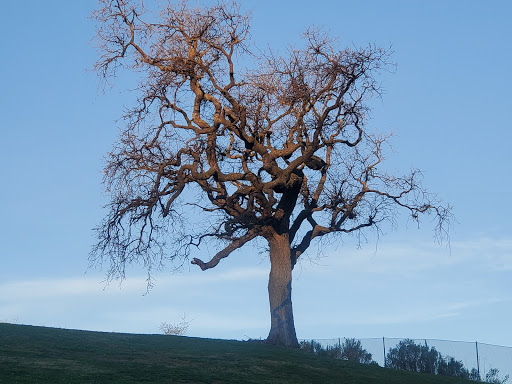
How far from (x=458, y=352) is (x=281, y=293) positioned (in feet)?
31.5

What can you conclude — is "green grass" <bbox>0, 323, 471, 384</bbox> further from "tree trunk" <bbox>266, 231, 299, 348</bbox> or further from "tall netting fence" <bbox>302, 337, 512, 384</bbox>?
"tall netting fence" <bbox>302, 337, 512, 384</bbox>

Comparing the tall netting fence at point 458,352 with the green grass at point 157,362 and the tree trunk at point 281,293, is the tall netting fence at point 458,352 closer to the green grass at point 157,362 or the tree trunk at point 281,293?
the tree trunk at point 281,293

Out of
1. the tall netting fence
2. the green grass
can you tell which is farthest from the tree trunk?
the tall netting fence

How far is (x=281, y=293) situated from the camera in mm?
31594

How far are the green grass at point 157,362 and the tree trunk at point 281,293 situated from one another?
1.36 m

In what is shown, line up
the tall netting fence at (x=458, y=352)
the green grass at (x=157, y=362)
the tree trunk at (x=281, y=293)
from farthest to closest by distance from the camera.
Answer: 1. the tall netting fence at (x=458, y=352)
2. the tree trunk at (x=281, y=293)
3. the green grass at (x=157, y=362)

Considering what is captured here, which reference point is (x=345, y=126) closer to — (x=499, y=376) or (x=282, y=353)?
(x=282, y=353)

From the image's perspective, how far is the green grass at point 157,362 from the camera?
21.1 m

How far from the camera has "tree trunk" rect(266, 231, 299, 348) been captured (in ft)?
Answer: 102

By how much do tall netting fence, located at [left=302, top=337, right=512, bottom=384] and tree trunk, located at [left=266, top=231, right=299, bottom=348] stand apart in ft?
12.8

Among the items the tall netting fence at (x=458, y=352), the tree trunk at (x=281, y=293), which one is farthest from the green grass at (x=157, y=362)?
the tall netting fence at (x=458, y=352)

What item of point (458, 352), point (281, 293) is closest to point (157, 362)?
point (281, 293)

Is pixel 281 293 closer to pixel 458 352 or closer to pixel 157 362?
pixel 157 362

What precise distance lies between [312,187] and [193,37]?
8745mm
